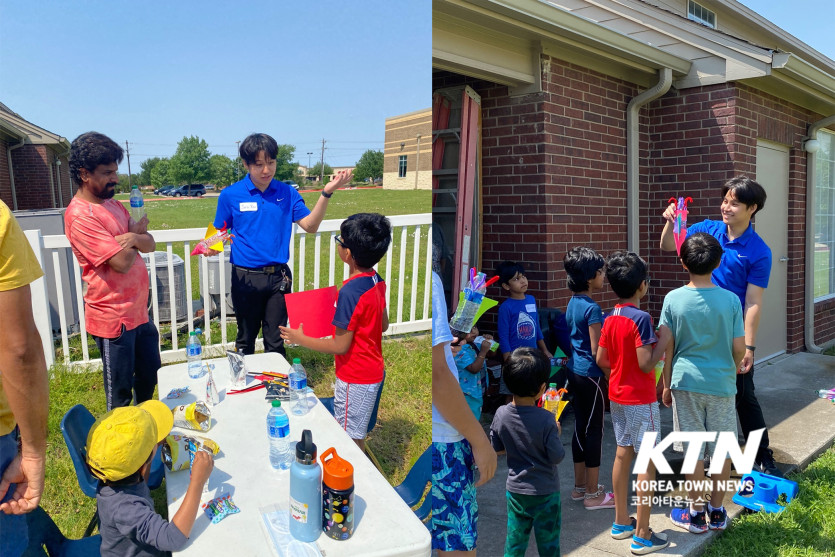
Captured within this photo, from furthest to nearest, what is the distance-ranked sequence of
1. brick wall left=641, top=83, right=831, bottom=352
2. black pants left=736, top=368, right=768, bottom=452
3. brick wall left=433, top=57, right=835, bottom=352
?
1. brick wall left=641, top=83, right=831, bottom=352
2. brick wall left=433, top=57, right=835, bottom=352
3. black pants left=736, top=368, right=768, bottom=452

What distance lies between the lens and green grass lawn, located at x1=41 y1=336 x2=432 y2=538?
1.25 meters

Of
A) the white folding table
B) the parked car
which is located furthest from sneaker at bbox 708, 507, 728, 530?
the parked car

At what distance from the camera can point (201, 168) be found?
1201mm

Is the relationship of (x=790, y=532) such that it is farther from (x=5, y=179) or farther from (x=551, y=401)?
(x=5, y=179)

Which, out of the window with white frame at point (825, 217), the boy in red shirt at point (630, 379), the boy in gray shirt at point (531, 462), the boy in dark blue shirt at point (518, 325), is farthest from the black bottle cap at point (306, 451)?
the window with white frame at point (825, 217)

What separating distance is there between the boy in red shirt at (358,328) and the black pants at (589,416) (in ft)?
5.64

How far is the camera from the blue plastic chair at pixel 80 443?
1239 millimetres

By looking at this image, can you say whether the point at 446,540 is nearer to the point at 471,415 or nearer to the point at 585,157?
the point at 471,415

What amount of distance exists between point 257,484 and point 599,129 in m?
3.96

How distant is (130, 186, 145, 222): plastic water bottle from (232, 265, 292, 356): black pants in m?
0.25

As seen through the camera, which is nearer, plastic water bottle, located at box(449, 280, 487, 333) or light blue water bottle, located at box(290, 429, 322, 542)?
light blue water bottle, located at box(290, 429, 322, 542)

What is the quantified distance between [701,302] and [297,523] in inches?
84.6

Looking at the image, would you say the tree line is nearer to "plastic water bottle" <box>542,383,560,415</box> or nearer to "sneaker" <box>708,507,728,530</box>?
"plastic water bottle" <box>542,383,560,415</box>

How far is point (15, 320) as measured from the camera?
3.88 feet
